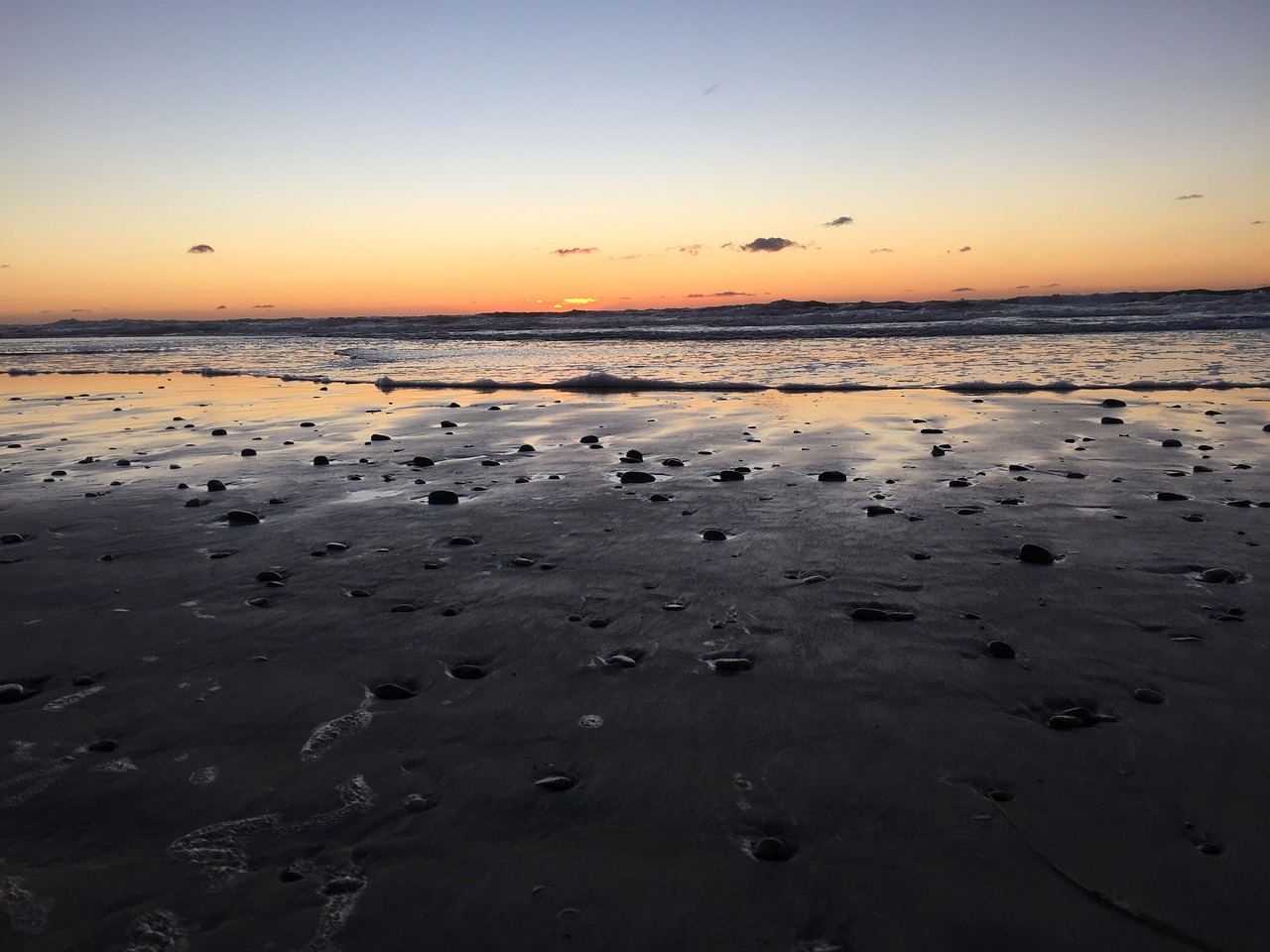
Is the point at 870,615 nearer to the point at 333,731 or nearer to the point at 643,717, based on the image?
the point at 643,717

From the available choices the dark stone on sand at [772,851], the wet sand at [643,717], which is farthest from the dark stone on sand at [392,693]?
the dark stone on sand at [772,851]

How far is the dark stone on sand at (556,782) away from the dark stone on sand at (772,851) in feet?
1.98

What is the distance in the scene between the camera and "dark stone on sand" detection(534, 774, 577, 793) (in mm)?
2355

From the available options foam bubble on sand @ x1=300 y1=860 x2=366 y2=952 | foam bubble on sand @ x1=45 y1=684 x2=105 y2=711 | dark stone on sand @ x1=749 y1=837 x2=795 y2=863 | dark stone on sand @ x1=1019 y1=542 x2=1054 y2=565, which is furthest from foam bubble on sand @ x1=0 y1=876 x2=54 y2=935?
dark stone on sand @ x1=1019 y1=542 x2=1054 y2=565

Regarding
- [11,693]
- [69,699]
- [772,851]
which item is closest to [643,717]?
[772,851]

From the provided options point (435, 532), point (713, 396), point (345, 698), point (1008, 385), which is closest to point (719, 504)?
point (435, 532)

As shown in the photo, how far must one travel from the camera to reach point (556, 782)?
2369mm

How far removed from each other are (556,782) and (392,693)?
2.91ft

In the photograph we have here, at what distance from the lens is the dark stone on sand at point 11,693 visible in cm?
291

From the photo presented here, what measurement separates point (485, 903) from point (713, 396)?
36.5 feet

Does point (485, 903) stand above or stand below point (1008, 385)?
below

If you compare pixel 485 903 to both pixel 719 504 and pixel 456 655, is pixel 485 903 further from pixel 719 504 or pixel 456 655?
pixel 719 504

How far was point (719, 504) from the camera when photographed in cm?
560

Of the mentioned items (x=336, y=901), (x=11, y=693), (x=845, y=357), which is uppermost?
(x=845, y=357)
